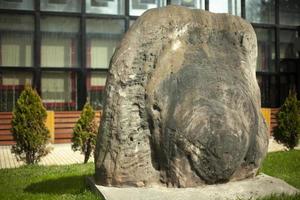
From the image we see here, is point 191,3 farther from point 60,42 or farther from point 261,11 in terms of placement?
point 60,42

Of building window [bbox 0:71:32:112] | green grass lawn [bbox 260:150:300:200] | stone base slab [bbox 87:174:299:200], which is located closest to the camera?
stone base slab [bbox 87:174:299:200]

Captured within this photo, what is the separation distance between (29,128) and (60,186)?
4.65m

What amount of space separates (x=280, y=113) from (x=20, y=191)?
8594 millimetres

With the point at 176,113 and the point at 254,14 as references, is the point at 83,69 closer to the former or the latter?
the point at 254,14

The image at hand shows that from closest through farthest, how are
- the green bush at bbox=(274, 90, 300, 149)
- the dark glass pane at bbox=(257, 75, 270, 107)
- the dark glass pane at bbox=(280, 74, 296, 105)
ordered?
the green bush at bbox=(274, 90, 300, 149)
the dark glass pane at bbox=(257, 75, 270, 107)
the dark glass pane at bbox=(280, 74, 296, 105)

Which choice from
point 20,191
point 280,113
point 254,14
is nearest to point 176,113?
point 20,191

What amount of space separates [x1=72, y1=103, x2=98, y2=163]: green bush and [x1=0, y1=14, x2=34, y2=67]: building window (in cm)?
670

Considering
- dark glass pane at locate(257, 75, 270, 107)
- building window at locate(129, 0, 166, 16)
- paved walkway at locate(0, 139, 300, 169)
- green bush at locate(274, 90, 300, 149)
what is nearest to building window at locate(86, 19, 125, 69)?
building window at locate(129, 0, 166, 16)

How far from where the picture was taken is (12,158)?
13.8 metres

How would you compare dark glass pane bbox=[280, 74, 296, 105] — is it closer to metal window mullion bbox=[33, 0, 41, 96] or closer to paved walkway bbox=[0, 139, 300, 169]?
paved walkway bbox=[0, 139, 300, 169]

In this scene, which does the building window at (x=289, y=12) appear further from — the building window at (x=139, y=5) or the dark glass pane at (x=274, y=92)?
the building window at (x=139, y=5)

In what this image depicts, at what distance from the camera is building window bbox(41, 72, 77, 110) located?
18422 mm

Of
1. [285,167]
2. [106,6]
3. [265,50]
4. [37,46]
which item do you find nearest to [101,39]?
[106,6]

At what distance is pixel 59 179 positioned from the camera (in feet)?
27.5
